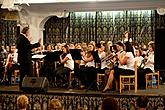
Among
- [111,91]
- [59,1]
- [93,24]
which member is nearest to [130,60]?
[111,91]

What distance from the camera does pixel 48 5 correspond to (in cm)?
1371

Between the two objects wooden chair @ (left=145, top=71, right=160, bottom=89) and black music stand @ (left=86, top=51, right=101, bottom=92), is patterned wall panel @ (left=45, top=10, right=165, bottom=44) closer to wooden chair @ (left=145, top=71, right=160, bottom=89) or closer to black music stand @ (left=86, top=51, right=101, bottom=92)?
wooden chair @ (left=145, top=71, right=160, bottom=89)

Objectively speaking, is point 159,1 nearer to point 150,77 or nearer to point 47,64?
point 150,77

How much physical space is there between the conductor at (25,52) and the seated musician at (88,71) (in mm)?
1386

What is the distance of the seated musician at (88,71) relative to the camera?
947cm

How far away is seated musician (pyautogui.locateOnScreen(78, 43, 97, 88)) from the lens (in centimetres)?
947

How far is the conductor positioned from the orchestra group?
2.78 ft

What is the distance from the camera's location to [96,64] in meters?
9.55

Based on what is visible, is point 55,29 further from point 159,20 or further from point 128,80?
point 128,80

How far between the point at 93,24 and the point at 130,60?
6.33 m

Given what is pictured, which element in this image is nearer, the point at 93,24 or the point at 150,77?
the point at 150,77

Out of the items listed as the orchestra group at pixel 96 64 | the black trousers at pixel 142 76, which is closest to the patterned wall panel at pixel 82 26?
the orchestra group at pixel 96 64

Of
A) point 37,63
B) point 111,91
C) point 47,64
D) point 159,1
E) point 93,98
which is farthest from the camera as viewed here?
point 159,1

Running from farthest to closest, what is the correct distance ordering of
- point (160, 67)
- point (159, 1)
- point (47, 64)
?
point (159, 1), point (47, 64), point (160, 67)
